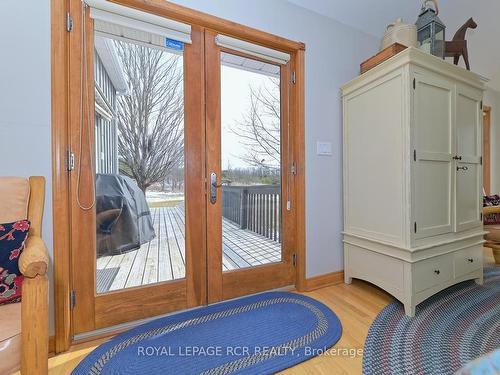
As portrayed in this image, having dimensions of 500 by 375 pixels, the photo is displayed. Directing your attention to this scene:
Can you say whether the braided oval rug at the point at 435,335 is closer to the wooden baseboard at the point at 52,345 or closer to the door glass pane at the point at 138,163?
the door glass pane at the point at 138,163

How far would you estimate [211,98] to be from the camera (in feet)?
5.87

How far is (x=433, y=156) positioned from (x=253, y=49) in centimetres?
154

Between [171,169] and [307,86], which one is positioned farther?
[307,86]

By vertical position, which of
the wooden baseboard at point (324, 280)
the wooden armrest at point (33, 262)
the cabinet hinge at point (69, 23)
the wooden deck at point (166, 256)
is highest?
the cabinet hinge at point (69, 23)

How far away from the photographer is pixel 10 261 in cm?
100

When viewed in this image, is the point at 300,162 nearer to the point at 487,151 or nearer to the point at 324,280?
the point at 324,280

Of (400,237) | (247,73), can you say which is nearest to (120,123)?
(247,73)

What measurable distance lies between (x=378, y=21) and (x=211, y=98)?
177cm

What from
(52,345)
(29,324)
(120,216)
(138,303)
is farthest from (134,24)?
(52,345)

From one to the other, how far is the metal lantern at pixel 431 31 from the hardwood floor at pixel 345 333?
1978 millimetres

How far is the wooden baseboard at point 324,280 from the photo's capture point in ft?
6.77

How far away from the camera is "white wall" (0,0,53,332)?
126cm

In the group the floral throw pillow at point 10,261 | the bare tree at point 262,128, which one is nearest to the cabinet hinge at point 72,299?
the floral throw pillow at point 10,261

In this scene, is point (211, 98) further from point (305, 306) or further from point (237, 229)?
point (305, 306)
